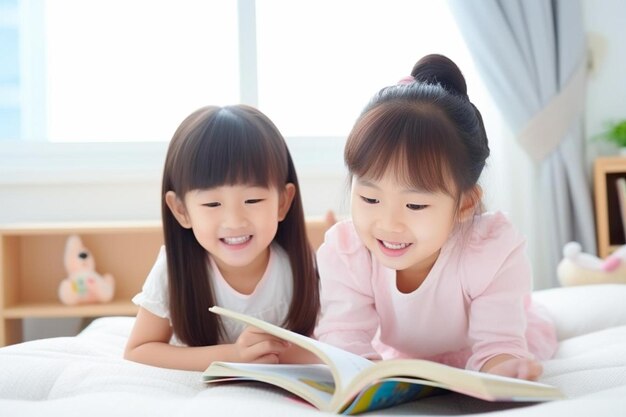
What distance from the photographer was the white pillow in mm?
1744

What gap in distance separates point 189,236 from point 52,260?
1724 mm

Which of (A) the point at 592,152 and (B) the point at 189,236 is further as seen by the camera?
(A) the point at 592,152

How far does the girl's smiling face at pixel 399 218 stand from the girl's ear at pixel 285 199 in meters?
0.27

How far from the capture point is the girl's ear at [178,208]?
145cm

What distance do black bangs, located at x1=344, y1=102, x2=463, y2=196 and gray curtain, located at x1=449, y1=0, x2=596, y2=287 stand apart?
2.15m

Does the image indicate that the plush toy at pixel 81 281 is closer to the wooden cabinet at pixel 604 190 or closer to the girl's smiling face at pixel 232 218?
the girl's smiling face at pixel 232 218

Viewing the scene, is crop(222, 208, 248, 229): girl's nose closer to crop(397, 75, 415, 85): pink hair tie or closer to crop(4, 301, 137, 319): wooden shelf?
crop(397, 75, 415, 85): pink hair tie

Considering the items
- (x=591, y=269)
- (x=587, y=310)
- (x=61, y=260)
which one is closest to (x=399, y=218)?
(x=587, y=310)

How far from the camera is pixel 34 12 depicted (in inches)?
132

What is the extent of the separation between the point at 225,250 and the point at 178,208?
0.13 metres

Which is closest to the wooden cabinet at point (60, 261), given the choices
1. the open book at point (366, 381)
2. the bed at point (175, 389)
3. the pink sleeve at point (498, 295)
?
the bed at point (175, 389)

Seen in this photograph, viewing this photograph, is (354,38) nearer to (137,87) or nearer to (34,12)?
(137,87)

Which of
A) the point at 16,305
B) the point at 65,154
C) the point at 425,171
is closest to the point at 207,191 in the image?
the point at 425,171

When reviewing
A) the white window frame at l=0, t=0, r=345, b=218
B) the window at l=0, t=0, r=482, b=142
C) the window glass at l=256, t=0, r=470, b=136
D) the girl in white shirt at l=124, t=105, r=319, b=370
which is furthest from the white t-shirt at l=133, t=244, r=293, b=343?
the window glass at l=256, t=0, r=470, b=136
